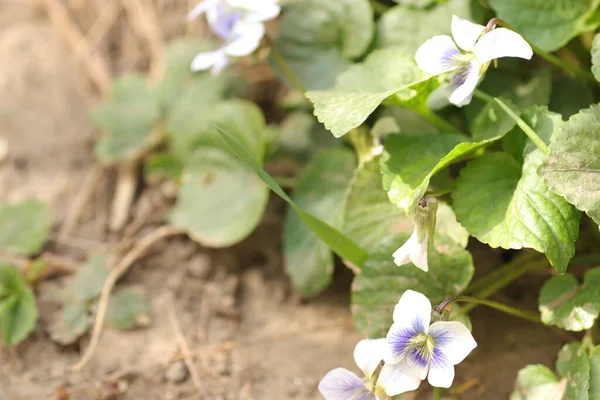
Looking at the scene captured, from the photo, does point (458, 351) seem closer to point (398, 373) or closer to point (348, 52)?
point (398, 373)

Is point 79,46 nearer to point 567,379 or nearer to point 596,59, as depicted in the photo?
point 596,59

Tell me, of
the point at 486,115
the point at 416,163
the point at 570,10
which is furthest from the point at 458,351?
the point at 570,10

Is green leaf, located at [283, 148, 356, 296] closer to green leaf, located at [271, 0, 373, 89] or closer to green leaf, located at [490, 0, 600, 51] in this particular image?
green leaf, located at [271, 0, 373, 89]

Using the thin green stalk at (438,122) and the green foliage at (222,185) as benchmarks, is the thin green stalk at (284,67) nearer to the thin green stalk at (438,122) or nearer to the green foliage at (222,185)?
the green foliage at (222,185)

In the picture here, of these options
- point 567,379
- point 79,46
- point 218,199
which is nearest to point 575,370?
point 567,379

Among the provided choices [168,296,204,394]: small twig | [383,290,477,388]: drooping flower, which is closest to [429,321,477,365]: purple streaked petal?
[383,290,477,388]: drooping flower
